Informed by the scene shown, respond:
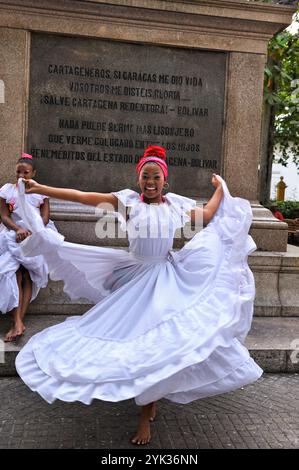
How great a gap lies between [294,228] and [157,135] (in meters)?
9.09

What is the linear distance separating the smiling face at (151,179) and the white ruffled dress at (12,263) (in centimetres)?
159

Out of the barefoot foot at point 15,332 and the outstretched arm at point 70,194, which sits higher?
the outstretched arm at point 70,194

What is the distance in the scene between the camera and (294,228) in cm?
1463

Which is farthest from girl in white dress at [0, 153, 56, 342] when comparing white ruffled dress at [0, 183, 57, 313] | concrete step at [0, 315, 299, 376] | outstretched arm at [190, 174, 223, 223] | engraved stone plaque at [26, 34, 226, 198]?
outstretched arm at [190, 174, 223, 223]

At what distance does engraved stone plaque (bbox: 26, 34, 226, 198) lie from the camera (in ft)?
20.6

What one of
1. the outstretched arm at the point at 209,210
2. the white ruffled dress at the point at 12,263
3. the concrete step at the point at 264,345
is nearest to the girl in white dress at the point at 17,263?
the white ruffled dress at the point at 12,263

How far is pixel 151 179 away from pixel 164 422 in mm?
1830

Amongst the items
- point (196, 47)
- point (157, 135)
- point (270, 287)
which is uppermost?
point (196, 47)

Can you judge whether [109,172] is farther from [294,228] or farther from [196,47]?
[294,228]

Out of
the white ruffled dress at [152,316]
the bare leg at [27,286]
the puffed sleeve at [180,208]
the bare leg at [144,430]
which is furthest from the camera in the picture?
the bare leg at [27,286]

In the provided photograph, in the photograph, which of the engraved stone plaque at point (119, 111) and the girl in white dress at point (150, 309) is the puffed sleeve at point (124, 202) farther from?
the engraved stone plaque at point (119, 111)

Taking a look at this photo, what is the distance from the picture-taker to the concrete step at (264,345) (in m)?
4.65
